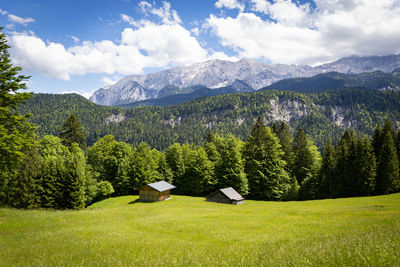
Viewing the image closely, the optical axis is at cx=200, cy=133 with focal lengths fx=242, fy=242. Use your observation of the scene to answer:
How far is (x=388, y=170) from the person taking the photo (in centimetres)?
4906

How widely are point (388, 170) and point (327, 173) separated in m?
12.5

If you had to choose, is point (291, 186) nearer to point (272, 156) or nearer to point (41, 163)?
point (272, 156)

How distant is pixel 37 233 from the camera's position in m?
21.2

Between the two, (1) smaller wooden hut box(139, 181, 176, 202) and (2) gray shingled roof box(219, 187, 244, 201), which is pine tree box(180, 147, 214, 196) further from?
(2) gray shingled roof box(219, 187, 244, 201)

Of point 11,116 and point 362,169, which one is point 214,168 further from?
point 11,116

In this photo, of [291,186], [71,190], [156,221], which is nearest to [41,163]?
[71,190]

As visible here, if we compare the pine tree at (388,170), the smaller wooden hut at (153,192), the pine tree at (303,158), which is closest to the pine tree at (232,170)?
the smaller wooden hut at (153,192)

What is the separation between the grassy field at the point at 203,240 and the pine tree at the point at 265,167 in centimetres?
2365

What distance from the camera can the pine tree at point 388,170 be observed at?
48906mm

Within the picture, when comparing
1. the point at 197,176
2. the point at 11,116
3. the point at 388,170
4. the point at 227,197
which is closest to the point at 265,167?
the point at 227,197

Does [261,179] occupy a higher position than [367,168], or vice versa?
[367,168]

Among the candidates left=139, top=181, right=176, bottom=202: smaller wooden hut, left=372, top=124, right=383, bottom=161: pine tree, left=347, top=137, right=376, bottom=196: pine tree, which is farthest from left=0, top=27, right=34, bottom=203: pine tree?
left=372, top=124, right=383, bottom=161: pine tree

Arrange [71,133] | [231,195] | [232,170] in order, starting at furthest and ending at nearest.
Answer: [71,133] → [232,170] → [231,195]

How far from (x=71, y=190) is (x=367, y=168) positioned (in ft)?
202
